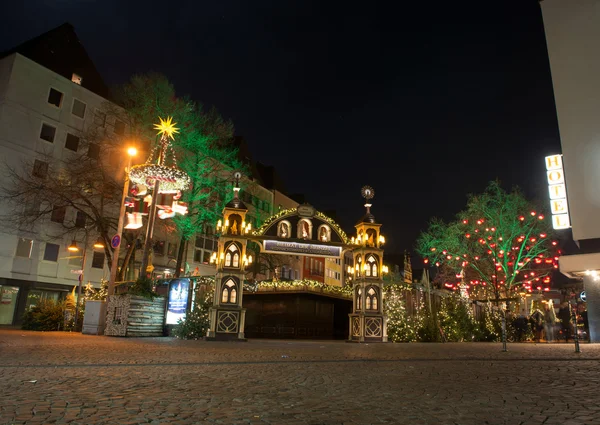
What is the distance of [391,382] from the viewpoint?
6699 mm

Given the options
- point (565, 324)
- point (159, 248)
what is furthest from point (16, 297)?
point (565, 324)

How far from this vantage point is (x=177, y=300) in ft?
67.6

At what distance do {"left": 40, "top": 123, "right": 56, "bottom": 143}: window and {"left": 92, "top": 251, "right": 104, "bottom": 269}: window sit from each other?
959 centimetres

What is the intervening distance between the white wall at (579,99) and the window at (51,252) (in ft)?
111

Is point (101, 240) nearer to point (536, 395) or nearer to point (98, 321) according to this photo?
point (98, 321)

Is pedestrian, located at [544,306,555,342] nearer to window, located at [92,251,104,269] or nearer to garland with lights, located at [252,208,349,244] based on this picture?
garland with lights, located at [252,208,349,244]

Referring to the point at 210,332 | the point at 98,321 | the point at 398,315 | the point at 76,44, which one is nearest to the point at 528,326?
the point at 398,315

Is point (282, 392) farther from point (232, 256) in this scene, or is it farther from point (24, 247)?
point (24, 247)

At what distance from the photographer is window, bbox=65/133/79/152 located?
3622 cm

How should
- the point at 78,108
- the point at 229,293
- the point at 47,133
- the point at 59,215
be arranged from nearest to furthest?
the point at 229,293 → the point at 47,133 → the point at 59,215 → the point at 78,108

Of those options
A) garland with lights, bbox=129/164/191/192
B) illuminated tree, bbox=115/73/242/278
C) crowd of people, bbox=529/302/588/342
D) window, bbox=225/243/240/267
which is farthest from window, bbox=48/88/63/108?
crowd of people, bbox=529/302/588/342

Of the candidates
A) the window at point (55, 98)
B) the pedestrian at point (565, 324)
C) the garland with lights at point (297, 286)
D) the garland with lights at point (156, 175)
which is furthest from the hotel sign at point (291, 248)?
the window at point (55, 98)

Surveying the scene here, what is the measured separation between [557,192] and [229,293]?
15.9 m

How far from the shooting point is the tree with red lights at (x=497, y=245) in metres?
35.5
